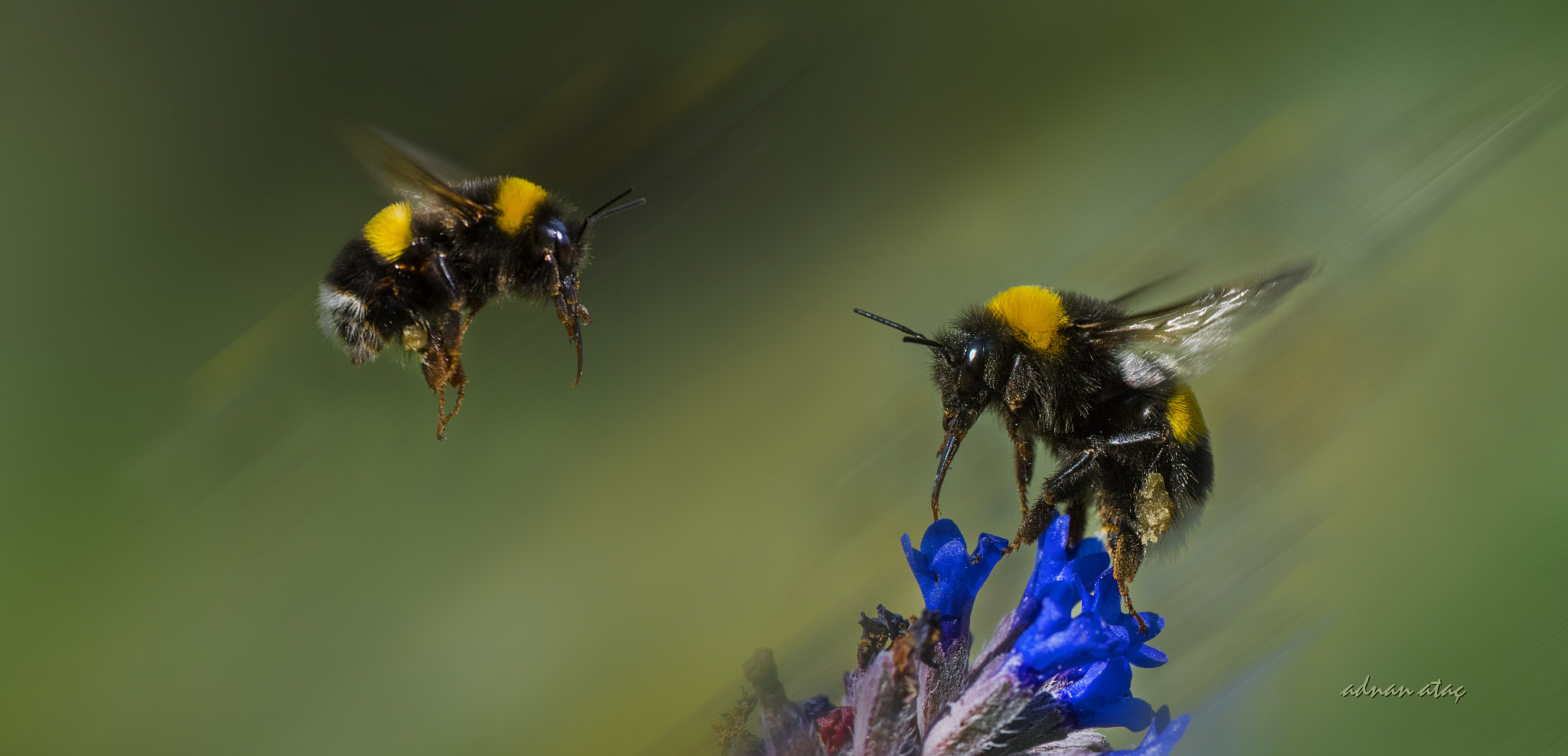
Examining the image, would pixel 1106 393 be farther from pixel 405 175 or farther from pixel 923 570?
pixel 405 175

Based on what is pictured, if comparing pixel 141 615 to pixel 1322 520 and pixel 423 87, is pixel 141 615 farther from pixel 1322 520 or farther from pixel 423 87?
pixel 1322 520

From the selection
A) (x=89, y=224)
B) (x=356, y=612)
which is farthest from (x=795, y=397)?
(x=89, y=224)

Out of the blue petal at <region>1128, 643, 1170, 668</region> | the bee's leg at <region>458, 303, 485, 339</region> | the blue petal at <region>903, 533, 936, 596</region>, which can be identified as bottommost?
the blue petal at <region>1128, 643, 1170, 668</region>

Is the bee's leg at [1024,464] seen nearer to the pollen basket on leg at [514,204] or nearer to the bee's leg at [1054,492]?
the bee's leg at [1054,492]

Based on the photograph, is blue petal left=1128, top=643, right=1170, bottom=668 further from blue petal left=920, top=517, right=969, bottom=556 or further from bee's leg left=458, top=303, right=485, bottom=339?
bee's leg left=458, top=303, right=485, bottom=339
